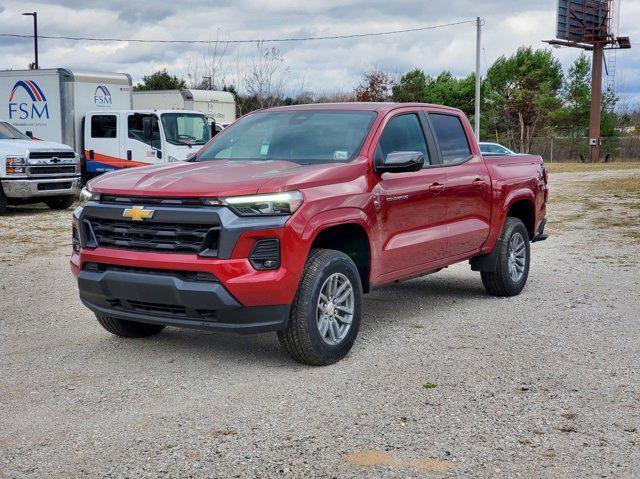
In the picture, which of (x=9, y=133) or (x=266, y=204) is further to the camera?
(x=9, y=133)

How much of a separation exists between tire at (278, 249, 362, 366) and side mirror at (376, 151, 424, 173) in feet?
2.61

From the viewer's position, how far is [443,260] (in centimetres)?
734

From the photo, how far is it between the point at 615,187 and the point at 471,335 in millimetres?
20481

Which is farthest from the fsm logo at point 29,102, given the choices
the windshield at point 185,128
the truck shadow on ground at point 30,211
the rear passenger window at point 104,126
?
the windshield at point 185,128

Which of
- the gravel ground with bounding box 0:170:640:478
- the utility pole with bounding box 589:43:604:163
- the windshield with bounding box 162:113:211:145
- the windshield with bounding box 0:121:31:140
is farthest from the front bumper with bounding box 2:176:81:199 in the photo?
the utility pole with bounding box 589:43:604:163

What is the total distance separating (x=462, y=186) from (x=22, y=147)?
12.0m

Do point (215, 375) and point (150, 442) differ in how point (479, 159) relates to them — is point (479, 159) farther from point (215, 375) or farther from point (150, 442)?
point (150, 442)

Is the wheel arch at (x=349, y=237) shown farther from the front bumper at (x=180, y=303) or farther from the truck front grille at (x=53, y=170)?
the truck front grille at (x=53, y=170)

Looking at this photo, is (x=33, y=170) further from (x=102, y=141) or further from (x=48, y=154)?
(x=102, y=141)

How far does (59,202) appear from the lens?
61.6ft

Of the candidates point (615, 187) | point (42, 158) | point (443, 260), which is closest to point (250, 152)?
point (443, 260)

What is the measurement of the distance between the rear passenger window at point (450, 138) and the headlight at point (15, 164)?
1132 cm

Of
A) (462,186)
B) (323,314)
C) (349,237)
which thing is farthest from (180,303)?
(462,186)

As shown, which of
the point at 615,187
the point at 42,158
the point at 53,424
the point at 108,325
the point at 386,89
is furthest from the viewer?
the point at 386,89
